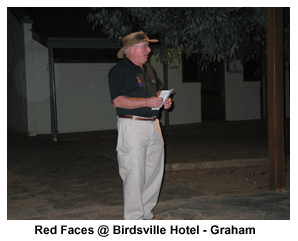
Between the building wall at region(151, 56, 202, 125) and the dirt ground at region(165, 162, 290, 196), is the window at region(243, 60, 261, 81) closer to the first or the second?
the building wall at region(151, 56, 202, 125)

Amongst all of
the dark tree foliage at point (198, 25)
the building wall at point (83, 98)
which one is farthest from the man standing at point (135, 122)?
the building wall at point (83, 98)

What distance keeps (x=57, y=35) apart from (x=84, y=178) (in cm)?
616

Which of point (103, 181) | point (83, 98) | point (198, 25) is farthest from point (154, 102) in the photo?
point (83, 98)

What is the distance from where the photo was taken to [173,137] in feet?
41.8

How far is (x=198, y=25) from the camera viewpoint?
24.2 ft

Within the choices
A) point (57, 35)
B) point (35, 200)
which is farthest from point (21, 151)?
point (35, 200)

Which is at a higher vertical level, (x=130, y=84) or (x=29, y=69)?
(x=29, y=69)

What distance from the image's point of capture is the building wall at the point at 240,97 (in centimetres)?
1711

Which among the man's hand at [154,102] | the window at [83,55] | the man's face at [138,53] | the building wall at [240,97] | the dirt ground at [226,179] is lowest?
the dirt ground at [226,179]

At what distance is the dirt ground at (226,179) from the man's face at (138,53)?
8.20 feet

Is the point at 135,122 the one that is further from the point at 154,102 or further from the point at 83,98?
the point at 83,98

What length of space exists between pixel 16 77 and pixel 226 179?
476 inches

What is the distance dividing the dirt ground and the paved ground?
0.26 meters

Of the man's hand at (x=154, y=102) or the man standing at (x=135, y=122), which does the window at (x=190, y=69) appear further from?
the man's hand at (x=154, y=102)
